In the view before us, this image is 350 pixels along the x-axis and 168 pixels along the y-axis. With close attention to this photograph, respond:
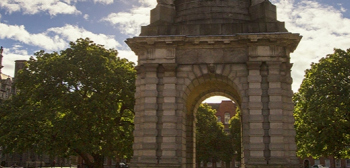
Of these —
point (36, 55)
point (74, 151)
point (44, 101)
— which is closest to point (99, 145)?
point (74, 151)

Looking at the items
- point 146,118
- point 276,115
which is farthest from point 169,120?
point 276,115

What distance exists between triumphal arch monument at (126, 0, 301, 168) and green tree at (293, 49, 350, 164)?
1351 centimetres

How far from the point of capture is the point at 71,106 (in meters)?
30.3

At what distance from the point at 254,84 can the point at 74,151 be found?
60.9ft

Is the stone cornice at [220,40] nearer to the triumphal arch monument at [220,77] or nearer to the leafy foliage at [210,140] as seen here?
the triumphal arch monument at [220,77]

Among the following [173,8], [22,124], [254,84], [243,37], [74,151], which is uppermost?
[173,8]

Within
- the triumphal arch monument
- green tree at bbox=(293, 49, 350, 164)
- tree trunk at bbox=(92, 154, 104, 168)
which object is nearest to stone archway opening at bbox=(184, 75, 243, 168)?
the triumphal arch monument

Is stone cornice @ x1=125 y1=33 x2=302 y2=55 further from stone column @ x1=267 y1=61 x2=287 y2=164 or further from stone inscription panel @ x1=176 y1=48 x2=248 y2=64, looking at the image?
stone column @ x1=267 y1=61 x2=287 y2=164

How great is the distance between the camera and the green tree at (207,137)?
5684 cm

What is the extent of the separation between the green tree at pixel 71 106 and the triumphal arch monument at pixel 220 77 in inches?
411

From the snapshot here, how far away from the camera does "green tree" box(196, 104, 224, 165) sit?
5684cm

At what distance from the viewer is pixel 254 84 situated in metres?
20.0

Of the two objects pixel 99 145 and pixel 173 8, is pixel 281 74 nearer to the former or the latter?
pixel 173 8

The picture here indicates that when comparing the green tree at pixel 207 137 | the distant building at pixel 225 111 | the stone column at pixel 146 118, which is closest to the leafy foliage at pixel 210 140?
the green tree at pixel 207 137
